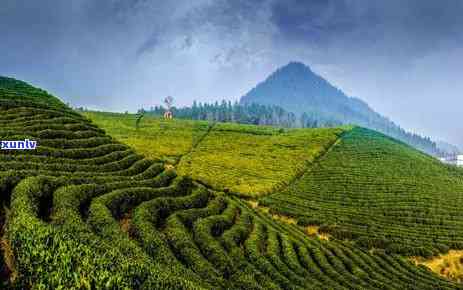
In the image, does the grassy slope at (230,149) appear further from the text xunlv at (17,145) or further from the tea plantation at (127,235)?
the text xunlv at (17,145)

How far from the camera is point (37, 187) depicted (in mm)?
25203

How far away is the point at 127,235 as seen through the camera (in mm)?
23406

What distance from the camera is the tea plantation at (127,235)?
15227mm

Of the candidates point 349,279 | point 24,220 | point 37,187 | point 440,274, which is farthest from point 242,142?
point 24,220

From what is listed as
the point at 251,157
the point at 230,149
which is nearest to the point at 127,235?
the point at 251,157

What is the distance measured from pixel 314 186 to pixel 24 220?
60585 mm

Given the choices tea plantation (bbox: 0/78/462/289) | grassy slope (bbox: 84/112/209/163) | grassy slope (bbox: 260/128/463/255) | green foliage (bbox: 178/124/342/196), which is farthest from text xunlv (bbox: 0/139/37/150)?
grassy slope (bbox: 84/112/209/163)

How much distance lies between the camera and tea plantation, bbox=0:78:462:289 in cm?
1523

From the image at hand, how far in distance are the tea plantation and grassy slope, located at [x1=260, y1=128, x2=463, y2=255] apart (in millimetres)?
5806

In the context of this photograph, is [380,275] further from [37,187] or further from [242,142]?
[242,142]

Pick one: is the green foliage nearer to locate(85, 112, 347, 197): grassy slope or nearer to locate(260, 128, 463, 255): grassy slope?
locate(85, 112, 347, 197): grassy slope

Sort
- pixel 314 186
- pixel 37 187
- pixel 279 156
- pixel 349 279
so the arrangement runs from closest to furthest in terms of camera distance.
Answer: pixel 37 187, pixel 349 279, pixel 314 186, pixel 279 156

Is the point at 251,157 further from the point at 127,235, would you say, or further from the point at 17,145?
the point at 127,235

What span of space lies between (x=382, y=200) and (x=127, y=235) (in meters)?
53.7
